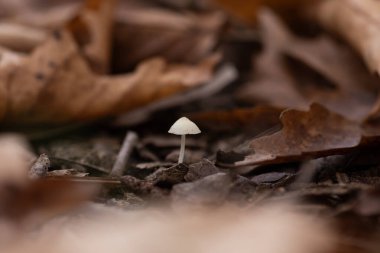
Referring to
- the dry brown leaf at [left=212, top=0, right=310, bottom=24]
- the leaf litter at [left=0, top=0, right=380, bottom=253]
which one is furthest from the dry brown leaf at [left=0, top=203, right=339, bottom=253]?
the dry brown leaf at [left=212, top=0, right=310, bottom=24]

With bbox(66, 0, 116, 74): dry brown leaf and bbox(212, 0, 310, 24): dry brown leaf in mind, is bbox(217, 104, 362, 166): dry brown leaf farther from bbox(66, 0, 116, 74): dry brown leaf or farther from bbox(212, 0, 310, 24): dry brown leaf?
bbox(212, 0, 310, 24): dry brown leaf

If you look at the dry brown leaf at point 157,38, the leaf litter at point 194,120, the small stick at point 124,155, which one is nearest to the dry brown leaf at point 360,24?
the leaf litter at point 194,120

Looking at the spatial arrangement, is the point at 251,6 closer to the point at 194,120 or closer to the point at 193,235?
the point at 194,120

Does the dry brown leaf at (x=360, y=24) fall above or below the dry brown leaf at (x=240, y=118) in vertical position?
above

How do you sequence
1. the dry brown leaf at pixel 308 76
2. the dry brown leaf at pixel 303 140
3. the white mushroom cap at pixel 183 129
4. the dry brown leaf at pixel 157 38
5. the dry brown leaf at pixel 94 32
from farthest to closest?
the dry brown leaf at pixel 157 38 → the dry brown leaf at pixel 94 32 → the dry brown leaf at pixel 308 76 → the white mushroom cap at pixel 183 129 → the dry brown leaf at pixel 303 140

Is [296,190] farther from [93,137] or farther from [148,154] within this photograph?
[93,137]

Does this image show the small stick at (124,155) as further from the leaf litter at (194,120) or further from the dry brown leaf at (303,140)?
the dry brown leaf at (303,140)

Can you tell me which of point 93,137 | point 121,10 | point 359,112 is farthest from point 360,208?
point 121,10
